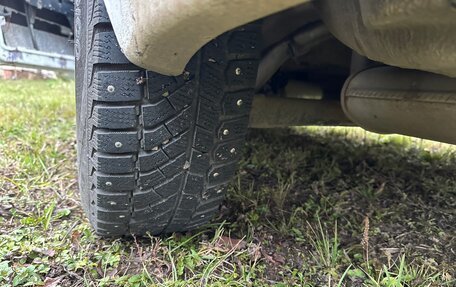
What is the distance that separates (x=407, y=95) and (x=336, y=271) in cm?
44

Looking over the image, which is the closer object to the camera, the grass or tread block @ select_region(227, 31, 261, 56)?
tread block @ select_region(227, 31, 261, 56)

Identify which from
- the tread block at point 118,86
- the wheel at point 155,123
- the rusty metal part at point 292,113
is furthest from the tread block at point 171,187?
the rusty metal part at point 292,113

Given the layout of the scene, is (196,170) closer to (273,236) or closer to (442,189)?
(273,236)

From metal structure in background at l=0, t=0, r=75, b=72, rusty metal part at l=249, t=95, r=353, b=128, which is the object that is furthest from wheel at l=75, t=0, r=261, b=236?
metal structure in background at l=0, t=0, r=75, b=72

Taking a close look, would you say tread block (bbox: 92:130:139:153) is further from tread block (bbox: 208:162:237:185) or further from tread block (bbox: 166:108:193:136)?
tread block (bbox: 208:162:237:185)

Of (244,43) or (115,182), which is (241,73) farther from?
(115,182)

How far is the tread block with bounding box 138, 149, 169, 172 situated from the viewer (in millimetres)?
938

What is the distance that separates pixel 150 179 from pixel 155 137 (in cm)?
A: 11

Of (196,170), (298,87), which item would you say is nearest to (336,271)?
(196,170)

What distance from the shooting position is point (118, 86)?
869mm

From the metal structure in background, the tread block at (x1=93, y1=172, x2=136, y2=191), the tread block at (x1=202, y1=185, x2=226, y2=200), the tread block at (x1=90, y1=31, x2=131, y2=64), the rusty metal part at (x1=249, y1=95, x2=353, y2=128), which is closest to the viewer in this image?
the tread block at (x1=90, y1=31, x2=131, y2=64)

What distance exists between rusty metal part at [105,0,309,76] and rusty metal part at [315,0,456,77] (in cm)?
13

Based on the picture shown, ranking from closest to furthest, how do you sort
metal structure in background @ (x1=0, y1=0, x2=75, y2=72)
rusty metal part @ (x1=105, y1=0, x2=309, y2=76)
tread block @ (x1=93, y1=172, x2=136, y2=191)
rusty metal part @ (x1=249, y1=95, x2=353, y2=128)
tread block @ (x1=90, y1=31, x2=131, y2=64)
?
rusty metal part @ (x1=105, y1=0, x2=309, y2=76), tread block @ (x1=90, y1=31, x2=131, y2=64), tread block @ (x1=93, y1=172, x2=136, y2=191), rusty metal part @ (x1=249, y1=95, x2=353, y2=128), metal structure in background @ (x1=0, y1=0, x2=75, y2=72)

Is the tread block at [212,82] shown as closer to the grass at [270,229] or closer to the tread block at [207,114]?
the tread block at [207,114]
